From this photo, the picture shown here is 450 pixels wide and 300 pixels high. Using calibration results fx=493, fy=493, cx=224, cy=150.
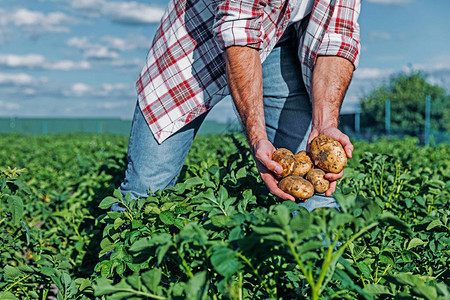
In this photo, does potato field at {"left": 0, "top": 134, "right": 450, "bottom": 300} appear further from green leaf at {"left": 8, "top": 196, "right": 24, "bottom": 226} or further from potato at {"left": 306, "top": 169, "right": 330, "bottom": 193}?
potato at {"left": 306, "top": 169, "right": 330, "bottom": 193}

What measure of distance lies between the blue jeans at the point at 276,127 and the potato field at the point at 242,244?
33 centimetres

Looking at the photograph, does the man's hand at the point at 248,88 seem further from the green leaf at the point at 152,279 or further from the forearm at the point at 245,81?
the green leaf at the point at 152,279

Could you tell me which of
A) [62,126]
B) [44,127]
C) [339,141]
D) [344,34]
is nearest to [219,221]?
[339,141]

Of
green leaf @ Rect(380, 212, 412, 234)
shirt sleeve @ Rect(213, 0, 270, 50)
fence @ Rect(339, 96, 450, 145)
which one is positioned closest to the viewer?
green leaf @ Rect(380, 212, 412, 234)

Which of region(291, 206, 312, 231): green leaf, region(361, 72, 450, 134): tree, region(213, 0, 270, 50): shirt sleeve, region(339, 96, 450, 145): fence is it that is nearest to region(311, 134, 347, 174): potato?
region(213, 0, 270, 50): shirt sleeve

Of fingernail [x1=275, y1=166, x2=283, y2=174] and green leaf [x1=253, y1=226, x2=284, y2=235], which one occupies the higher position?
green leaf [x1=253, y1=226, x2=284, y2=235]

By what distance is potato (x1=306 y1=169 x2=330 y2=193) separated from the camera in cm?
187

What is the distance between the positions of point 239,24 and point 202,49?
476 mm

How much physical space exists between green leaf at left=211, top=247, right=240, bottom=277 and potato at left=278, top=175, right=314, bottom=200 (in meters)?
0.59

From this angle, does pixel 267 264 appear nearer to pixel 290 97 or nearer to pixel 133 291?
pixel 133 291

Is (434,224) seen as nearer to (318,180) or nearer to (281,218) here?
(318,180)

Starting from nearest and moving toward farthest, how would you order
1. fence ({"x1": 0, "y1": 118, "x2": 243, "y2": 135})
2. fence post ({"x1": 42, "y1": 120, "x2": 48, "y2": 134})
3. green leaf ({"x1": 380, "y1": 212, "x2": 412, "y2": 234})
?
1. green leaf ({"x1": 380, "y1": 212, "x2": 412, "y2": 234})
2. fence post ({"x1": 42, "y1": 120, "x2": 48, "y2": 134})
3. fence ({"x1": 0, "y1": 118, "x2": 243, "y2": 135})

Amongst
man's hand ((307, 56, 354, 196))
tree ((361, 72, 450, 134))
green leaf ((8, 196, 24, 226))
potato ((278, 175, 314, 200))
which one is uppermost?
man's hand ((307, 56, 354, 196))

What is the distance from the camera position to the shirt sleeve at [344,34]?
2.29m
